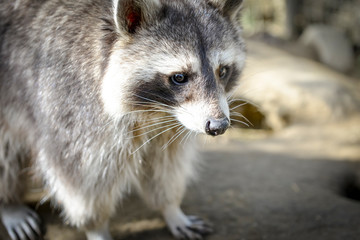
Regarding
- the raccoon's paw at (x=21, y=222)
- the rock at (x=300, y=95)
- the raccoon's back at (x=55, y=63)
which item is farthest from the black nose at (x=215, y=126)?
the rock at (x=300, y=95)

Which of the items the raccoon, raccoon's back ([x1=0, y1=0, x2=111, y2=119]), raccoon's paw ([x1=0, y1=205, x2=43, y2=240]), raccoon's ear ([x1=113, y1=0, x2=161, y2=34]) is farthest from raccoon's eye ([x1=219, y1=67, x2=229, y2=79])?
raccoon's paw ([x1=0, y1=205, x2=43, y2=240])

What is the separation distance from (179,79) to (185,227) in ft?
3.91

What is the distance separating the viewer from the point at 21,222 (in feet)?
9.20

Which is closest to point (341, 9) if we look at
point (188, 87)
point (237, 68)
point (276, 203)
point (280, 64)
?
point (280, 64)

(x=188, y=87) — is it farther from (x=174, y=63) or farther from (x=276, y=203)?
(x=276, y=203)

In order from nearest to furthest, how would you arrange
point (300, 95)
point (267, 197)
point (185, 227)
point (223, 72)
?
point (223, 72) → point (185, 227) → point (267, 197) → point (300, 95)

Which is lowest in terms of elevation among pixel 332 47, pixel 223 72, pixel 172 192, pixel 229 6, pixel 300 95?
pixel 332 47

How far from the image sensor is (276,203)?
3.06 metres

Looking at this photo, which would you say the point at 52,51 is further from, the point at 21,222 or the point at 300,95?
the point at 300,95

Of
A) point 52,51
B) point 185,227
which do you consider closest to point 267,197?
point 185,227

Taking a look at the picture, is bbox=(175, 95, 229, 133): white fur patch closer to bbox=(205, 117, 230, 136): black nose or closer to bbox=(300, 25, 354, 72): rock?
bbox=(205, 117, 230, 136): black nose

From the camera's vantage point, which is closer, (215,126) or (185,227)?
(215,126)

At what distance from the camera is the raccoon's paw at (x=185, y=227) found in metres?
2.79

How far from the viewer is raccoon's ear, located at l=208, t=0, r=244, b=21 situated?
224cm
